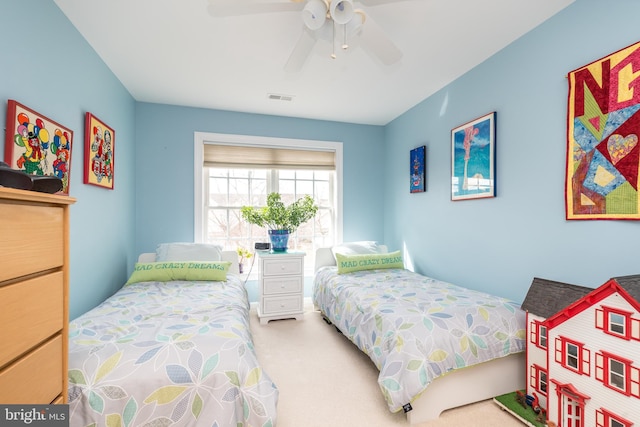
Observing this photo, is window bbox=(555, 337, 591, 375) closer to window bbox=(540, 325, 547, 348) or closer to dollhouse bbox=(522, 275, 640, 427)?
dollhouse bbox=(522, 275, 640, 427)

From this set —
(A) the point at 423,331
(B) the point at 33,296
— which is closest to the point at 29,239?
(B) the point at 33,296

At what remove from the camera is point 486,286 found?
8.66ft

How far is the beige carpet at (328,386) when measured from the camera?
177cm

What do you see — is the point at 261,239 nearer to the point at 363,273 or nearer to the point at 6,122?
the point at 363,273

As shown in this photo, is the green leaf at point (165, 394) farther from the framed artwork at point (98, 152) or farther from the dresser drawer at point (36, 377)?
the framed artwork at point (98, 152)

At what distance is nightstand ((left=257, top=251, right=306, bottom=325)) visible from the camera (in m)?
3.34

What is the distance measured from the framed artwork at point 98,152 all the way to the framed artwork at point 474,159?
3076mm

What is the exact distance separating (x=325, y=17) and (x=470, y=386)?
2267 mm

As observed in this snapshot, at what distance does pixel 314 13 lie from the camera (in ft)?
5.24

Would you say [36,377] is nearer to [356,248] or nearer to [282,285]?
[282,285]

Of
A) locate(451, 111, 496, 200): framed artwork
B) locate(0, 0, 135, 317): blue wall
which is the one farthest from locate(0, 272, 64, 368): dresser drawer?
locate(451, 111, 496, 200): framed artwork

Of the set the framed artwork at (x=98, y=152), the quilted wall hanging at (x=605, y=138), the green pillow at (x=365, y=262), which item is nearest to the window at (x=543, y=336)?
the quilted wall hanging at (x=605, y=138)

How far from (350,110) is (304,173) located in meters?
1.00

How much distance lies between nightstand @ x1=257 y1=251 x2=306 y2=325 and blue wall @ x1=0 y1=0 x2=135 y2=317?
54.8 inches
